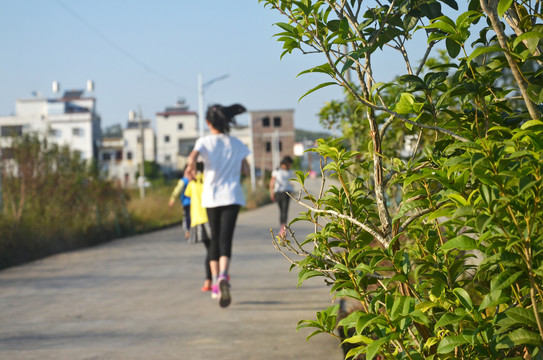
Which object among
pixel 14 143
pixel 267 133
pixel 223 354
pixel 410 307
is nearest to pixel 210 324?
pixel 223 354

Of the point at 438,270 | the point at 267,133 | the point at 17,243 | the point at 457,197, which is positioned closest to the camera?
the point at 457,197

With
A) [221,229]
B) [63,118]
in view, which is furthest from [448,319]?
[63,118]

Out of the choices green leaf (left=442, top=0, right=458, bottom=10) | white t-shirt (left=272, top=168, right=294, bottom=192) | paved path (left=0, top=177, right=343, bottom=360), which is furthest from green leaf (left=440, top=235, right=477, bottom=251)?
white t-shirt (left=272, top=168, right=294, bottom=192)

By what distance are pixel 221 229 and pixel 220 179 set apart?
20.3 inches

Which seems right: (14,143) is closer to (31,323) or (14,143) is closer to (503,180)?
(31,323)

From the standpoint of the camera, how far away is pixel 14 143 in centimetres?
1738

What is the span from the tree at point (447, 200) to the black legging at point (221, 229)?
407 centimetres

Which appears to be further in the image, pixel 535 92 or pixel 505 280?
pixel 535 92

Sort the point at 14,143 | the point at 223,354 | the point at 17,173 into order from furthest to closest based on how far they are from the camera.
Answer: the point at 14,143 < the point at 17,173 < the point at 223,354

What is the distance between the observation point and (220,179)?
25.9 feet

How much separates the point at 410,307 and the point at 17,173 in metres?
14.5

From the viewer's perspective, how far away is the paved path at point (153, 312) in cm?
555

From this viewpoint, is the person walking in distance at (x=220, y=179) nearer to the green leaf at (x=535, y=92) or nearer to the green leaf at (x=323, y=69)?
the green leaf at (x=323, y=69)

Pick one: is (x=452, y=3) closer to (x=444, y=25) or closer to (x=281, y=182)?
(x=444, y=25)
